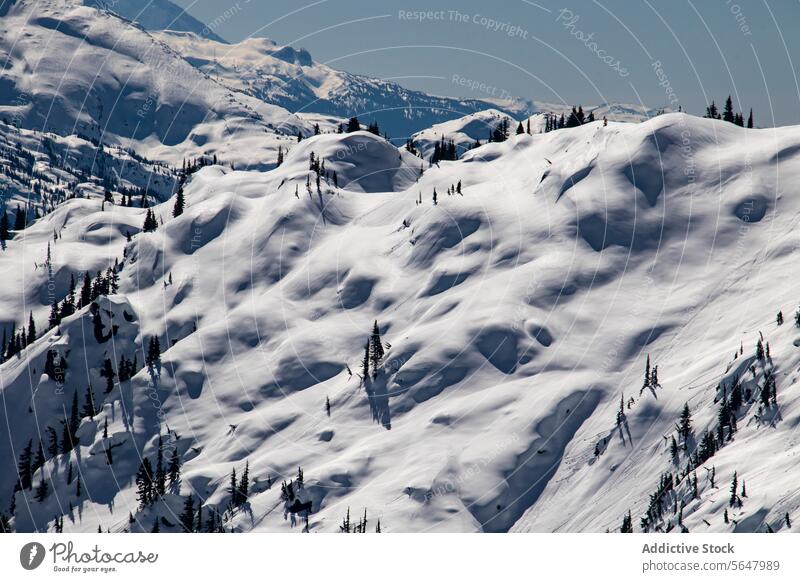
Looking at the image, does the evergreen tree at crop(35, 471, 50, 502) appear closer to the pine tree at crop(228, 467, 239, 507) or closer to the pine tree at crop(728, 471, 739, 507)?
the pine tree at crop(228, 467, 239, 507)

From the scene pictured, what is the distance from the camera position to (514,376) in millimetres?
168875

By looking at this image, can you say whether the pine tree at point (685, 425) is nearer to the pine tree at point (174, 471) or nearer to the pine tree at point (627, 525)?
the pine tree at point (627, 525)

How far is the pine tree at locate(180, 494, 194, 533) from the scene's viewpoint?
160125mm
